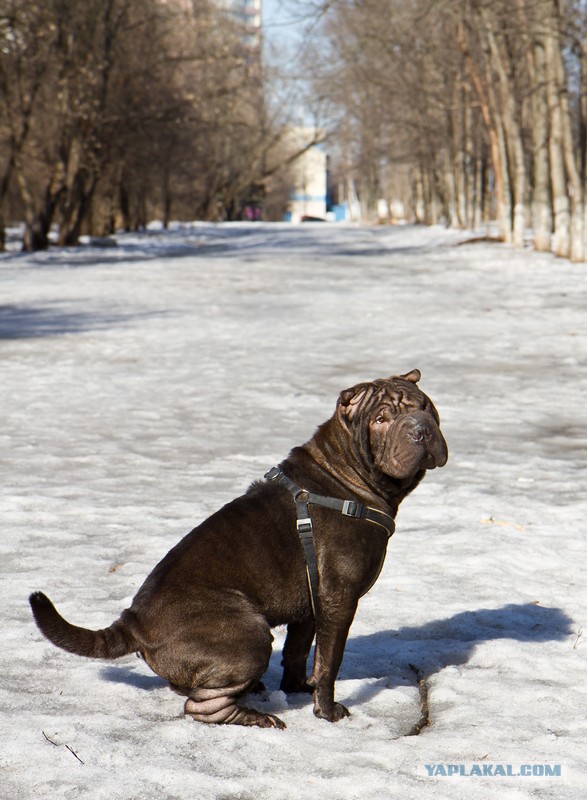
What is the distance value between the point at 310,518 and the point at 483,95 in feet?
99.1

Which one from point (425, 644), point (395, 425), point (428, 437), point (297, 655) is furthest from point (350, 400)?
point (425, 644)

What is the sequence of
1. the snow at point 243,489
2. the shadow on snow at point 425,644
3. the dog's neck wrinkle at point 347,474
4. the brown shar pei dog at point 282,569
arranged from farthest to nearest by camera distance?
the shadow on snow at point 425,644
the dog's neck wrinkle at point 347,474
the brown shar pei dog at point 282,569
the snow at point 243,489

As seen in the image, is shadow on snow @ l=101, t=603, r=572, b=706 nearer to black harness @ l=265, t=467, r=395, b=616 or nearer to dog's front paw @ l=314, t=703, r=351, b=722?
dog's front paw @ l=314, t=703, r=351, b=722

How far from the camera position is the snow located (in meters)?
→ 3.14

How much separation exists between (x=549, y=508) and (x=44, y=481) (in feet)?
10.7

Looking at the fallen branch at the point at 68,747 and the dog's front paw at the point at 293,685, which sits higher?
the fallen branch at the point at 68,747

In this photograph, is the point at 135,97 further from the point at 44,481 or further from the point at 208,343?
the point at 44,481

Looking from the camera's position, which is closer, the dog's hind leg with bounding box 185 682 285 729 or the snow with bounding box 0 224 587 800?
the snow with bounding box 0 224 587 800

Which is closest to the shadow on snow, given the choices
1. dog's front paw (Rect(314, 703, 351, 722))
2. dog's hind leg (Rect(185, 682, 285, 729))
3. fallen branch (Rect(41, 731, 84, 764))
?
dog's front paw (Rect(314, 703, 351, 722))

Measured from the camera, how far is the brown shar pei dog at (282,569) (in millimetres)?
3316

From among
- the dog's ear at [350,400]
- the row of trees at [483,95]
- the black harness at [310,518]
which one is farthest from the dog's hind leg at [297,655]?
the row of trees at [483,95]

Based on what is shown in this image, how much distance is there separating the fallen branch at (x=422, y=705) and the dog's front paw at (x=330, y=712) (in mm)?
241

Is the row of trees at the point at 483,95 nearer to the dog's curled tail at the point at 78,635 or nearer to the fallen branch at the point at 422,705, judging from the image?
the fallen branch at the point at 422,705

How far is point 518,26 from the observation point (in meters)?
23.7
